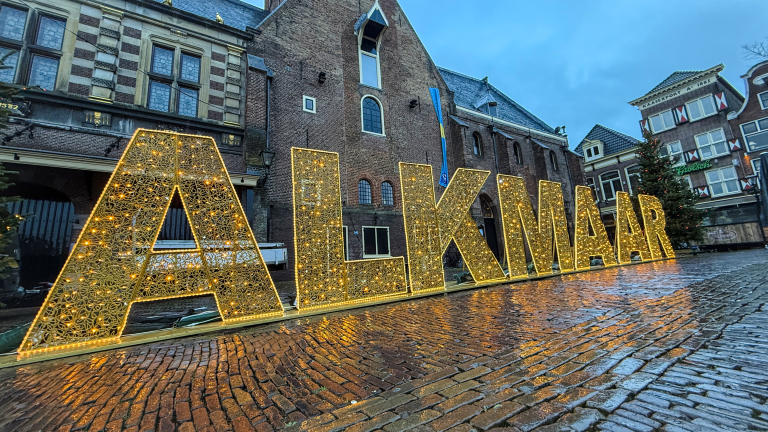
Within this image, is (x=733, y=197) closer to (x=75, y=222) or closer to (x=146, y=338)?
(x=146, y=338)

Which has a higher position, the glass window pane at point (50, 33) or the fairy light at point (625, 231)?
the glass window pane at point (50, 33)

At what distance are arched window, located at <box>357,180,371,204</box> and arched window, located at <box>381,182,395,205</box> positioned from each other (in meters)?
0.78

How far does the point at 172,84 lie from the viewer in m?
10.5

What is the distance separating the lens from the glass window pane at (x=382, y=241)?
565 inches

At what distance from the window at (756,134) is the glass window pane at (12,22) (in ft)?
131

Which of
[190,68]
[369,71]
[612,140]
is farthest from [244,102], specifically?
[612,140]

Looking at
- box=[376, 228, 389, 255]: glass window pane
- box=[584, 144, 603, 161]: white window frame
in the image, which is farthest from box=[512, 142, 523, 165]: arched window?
box=[584, 144, 603, 161]: white window frame

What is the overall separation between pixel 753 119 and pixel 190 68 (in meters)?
36.3

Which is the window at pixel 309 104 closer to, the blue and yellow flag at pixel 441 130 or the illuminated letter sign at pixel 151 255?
the blue and yellow flag at pixel 441 130

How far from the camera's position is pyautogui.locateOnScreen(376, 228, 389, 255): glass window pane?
14.4m

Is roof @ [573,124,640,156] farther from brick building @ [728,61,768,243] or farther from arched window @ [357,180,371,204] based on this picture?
arched window @ [357,180,371,204]

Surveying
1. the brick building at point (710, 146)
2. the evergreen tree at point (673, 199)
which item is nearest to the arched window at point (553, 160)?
the evergreen tree at point (673, 199)

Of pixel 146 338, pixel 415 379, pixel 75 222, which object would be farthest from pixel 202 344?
pixel 75 222

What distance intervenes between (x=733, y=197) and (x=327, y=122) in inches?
1178
